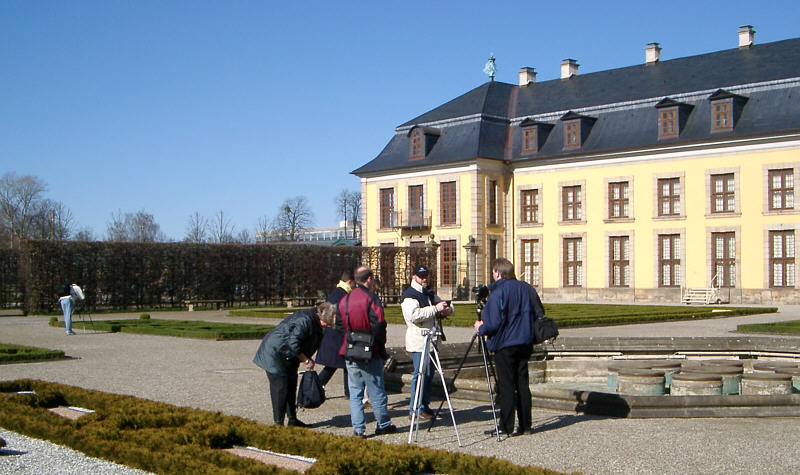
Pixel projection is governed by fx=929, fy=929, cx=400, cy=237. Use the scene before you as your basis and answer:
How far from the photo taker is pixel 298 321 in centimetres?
838

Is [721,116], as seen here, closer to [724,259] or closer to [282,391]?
[724,259]

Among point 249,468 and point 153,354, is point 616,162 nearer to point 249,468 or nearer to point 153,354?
point 153,354

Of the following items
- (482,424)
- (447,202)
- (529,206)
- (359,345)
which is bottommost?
(482,424)

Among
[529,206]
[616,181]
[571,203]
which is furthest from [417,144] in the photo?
[616,181]

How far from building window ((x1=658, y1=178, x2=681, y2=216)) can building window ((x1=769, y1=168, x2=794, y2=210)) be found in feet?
11.8

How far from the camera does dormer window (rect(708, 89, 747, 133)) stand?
34969 millimetres

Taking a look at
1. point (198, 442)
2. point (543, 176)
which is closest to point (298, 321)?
point (198, 442)

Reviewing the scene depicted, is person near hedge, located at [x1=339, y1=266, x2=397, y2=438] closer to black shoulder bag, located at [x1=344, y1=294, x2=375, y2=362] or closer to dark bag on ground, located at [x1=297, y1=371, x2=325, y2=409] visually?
black shoulder bag, located at [x1=344, y1=294, x2=375, y2=362]

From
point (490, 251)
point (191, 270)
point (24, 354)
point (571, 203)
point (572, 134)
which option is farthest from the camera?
point (490, 251)

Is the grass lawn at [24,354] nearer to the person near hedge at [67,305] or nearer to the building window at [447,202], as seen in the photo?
the person near hedge at [67,305]

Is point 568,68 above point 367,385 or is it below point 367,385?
above

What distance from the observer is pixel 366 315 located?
814 centimetres

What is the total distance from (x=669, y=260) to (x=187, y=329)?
74.0 feet

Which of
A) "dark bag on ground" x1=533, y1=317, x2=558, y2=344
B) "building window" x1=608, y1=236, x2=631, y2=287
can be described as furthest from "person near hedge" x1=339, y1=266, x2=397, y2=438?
"building window" x1=608, y1=236, x2=631, y2=287
